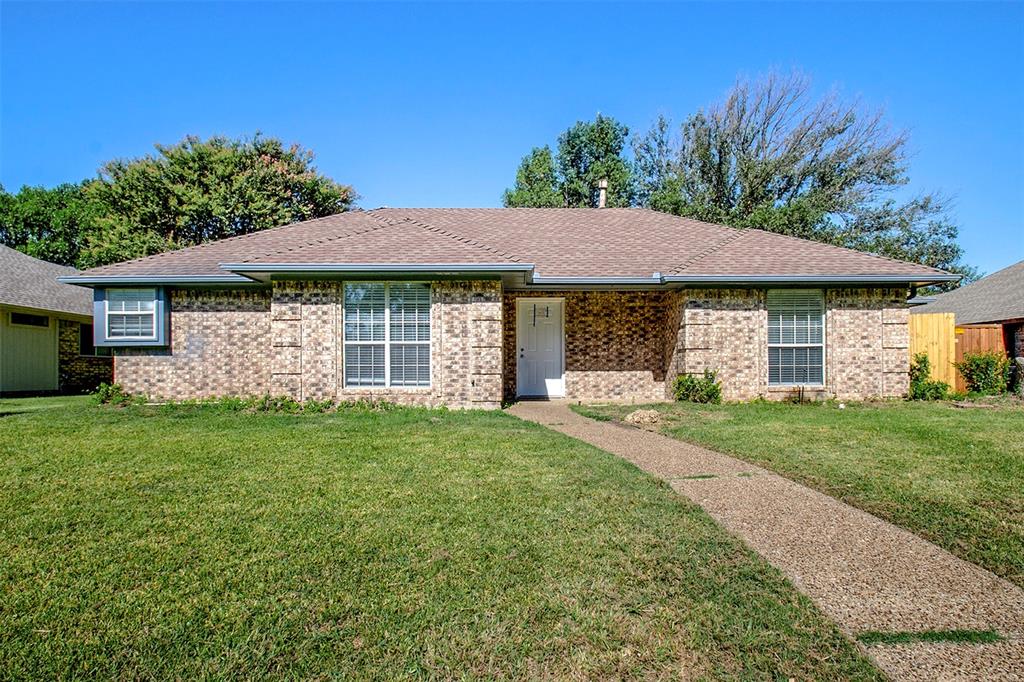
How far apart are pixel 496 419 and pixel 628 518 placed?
4997 mm

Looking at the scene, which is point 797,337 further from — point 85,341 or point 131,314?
point 85,341

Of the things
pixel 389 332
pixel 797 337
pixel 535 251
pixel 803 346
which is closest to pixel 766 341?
pixel 797 337

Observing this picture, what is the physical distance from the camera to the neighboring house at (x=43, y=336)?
14.6 metres

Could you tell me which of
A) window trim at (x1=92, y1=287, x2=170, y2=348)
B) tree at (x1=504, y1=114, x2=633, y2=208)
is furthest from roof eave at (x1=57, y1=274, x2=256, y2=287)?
tree at (x1=504, y1=114, x2=633, y2=208)

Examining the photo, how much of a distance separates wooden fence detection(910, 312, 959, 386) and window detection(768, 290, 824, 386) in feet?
9.95

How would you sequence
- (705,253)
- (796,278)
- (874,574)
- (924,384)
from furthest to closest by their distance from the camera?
(705,253), (924,384), (796,278), (874,574)

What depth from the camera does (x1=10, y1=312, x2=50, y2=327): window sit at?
14.8 meters

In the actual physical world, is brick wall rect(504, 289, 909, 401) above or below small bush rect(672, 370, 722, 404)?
above

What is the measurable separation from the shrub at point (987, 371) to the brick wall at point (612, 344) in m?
7.10

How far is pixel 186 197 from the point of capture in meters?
23.2

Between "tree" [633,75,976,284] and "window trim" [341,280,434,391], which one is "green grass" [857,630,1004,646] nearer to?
"window trim" [341,280,434,391]

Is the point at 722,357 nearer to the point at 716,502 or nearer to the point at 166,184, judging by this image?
the point at 716,502

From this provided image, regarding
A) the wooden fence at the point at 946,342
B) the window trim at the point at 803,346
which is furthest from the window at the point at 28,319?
the wooden fence at the point at 946,342

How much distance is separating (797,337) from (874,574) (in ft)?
30.2
